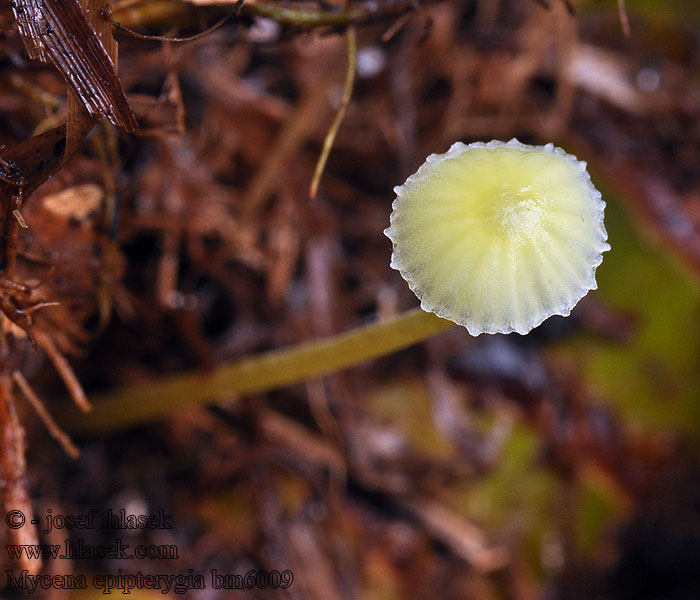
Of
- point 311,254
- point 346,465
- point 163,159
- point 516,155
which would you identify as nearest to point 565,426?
point 346,465

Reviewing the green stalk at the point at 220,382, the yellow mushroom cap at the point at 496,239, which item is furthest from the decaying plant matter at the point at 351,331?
the yellow mushroom cap at the point at 496,239

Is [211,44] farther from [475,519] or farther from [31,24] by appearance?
[475,519]

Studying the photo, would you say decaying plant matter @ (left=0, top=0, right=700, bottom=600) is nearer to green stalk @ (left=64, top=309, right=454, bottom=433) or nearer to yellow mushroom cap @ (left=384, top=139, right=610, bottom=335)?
green stalk @ (left=64, top=309, right=454, bottom=433)

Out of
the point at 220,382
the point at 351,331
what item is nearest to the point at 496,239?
the point at 351,331

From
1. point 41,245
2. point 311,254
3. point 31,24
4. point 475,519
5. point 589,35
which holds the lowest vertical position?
point 475,519
